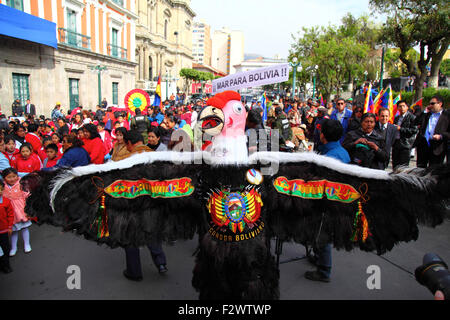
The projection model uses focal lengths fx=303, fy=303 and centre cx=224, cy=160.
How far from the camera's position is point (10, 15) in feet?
44.2

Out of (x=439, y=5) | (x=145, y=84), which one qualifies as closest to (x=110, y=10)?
(x=145, y=84)

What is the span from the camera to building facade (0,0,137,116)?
15.1 m

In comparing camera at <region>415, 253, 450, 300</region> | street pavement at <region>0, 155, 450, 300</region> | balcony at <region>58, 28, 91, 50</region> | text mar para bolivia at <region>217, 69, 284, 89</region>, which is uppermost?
balcony at <region>58, 28, 91, 50</region>

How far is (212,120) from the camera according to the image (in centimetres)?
202

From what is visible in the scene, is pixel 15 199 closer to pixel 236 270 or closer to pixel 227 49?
pixel 236 270

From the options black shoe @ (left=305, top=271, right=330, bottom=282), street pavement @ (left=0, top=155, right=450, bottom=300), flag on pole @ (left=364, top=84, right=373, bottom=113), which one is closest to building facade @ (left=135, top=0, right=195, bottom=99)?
flag on pole @ (left=364, top=84, right=373, bottom=113)

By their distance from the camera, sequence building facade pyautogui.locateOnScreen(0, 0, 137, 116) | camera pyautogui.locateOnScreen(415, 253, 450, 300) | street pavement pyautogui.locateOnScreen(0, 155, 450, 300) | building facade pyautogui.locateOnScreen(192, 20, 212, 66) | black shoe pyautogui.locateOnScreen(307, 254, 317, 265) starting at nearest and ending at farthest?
camera pyautogui.locateOnScreen(415, 253, 450, 300) < street pavement pyautogui.locateOnScreen(0, 155, 450, 300) < black shoe pyautogui.locateOnScreen(307, 254, 317, 265) < building facade pyautogui.locateOnScreen(0, 0, 137, 116) < building facade pyautogui.locateOnScreen(192, 20, 212, 66)

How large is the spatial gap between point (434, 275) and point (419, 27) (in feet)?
53.0

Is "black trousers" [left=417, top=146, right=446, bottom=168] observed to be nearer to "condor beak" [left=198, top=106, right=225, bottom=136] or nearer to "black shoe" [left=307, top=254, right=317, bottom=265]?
"black shoe" [left=307, top=254, right=317, bottom=265]

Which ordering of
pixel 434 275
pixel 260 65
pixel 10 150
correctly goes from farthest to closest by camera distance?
pixel 260 65
pixel 10 150
pixel 434 275

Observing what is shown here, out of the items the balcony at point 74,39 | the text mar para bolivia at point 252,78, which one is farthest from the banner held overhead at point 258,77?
the balcony at point 74,39

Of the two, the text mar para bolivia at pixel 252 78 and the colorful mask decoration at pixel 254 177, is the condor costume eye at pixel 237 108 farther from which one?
the text mar para bolivia at pixel 252 78

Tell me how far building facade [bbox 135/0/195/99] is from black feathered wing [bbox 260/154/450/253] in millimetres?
28649

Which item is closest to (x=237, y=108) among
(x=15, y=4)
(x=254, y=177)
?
(x=254, y=177)
